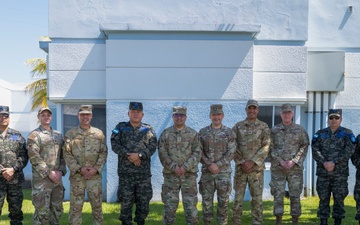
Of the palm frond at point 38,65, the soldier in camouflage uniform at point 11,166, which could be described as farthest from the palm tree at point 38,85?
the soldier in camouflage uniform at point 11,166

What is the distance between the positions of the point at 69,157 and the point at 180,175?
1708mm

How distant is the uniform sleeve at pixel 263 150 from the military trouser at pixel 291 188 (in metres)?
0.45

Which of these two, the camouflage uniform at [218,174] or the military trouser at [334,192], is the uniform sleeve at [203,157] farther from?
the military trouser at [334,192]

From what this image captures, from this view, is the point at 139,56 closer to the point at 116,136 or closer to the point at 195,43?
the point at 195,43

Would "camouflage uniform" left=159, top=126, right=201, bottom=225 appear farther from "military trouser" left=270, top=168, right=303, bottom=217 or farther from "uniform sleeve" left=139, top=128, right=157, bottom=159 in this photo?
"military trouser" left=270, top=168, right=303, bottom=217

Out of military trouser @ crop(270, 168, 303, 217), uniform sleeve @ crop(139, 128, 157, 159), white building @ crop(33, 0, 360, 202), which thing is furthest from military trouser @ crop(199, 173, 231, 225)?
white building @ crop(33, 0, 360, 202)

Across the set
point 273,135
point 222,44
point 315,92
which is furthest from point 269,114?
point 273,135

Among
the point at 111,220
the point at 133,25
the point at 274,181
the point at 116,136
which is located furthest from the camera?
the point at 133,25

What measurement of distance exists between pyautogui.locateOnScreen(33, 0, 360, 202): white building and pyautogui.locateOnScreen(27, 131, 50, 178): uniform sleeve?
115 inches

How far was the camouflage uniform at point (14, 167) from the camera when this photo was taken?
245 inches

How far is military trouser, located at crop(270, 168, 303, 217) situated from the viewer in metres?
6.64

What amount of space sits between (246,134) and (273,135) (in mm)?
544

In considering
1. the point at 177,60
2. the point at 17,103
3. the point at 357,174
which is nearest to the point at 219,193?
the point at 357,174

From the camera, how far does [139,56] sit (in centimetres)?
895
